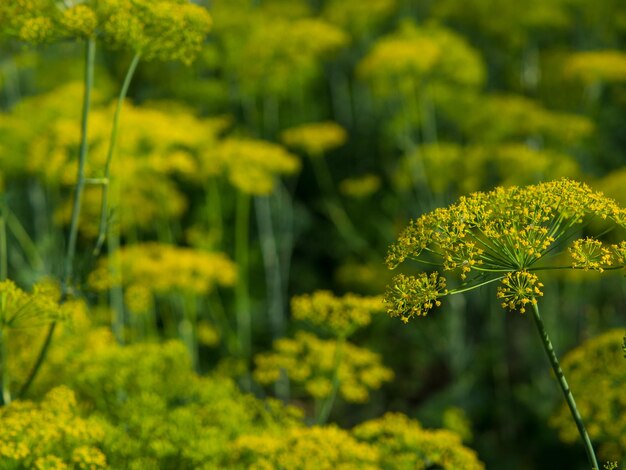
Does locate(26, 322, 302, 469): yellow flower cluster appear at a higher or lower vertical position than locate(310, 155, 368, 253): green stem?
lower

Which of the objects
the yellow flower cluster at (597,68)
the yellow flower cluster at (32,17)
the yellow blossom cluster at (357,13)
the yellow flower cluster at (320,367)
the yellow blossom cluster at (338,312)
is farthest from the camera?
the yellow blossom cluster at (357,13)

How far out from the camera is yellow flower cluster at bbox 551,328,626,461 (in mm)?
4512

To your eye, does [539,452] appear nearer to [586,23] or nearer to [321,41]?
[321,41]

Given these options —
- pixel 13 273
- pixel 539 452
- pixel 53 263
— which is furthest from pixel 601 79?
pixel 13 273

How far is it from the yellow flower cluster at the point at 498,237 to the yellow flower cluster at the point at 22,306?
78.3 inches

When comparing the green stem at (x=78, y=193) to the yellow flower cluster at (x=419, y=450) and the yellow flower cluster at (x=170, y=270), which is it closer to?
the yellow flower cluster at (x=419, y=450)

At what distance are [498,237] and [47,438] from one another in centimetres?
252

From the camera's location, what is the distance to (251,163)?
323 inches

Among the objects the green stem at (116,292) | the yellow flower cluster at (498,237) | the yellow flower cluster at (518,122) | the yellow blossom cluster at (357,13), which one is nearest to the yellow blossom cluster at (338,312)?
the yellow flower cluster at (498,237)

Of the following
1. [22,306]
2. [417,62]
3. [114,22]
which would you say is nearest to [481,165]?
[417,62]

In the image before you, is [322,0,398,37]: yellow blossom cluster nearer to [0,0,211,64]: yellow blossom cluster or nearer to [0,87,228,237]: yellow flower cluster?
[0,87,228,237]: yellow flower cluster

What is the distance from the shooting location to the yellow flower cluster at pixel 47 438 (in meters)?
3.80

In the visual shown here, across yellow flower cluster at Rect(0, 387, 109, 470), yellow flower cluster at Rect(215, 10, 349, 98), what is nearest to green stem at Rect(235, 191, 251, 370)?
yellow flower cluster at Rect(215, 10, 349, 98)

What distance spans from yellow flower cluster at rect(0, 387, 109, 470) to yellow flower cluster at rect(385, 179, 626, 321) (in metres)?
1.87
